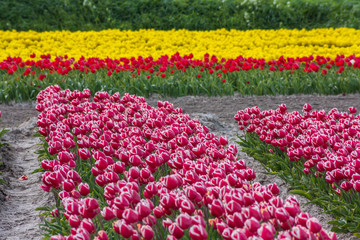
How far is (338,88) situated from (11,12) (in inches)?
451

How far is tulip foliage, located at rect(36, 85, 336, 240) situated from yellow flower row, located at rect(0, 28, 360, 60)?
6.60 m

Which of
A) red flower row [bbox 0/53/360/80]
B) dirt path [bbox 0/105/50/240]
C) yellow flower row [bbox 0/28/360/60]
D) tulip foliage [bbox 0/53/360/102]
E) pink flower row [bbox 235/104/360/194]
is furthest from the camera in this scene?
yellow flower row [bbox 0/28/360/60]

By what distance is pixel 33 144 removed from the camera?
625 centimetres

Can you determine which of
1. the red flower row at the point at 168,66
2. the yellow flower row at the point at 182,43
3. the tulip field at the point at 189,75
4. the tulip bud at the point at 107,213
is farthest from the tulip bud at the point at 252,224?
the yellow flower row at the point at 182,43

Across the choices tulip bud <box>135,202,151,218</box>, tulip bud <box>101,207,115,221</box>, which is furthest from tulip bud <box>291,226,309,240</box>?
tulip bud <box>101,207,115,221</box>

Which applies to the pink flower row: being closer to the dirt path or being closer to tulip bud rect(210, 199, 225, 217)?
tulip bud rect(210, 199, 225, 217)

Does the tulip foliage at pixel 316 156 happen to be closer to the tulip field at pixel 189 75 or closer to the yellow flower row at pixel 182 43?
the tulip field at pixel 189 75

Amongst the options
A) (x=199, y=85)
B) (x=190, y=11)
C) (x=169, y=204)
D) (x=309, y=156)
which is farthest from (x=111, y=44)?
(x=169, y=204)

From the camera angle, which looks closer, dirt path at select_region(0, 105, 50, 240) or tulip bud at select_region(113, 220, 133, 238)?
tulip bud at select_region(113, 220, 133, 238)

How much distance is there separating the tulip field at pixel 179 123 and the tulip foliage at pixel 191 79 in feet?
0.10

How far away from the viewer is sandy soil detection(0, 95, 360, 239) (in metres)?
4.17

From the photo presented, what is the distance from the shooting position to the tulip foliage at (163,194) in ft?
7.11

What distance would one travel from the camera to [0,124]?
23.2 ft

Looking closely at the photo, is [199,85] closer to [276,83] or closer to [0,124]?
[276,83]
